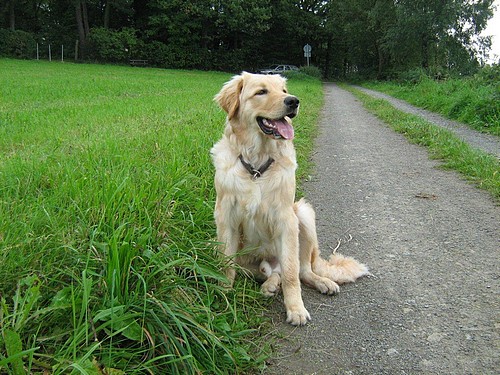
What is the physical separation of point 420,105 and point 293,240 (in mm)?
15375

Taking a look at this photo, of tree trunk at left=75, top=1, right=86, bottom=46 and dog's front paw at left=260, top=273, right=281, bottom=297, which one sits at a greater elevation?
tree trunk at left=75, top=1, right=86, bottom=46

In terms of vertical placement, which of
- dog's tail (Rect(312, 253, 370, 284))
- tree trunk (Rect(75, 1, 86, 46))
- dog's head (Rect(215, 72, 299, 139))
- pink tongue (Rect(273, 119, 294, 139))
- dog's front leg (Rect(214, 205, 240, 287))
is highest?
tree trunk (Rect(75, 1, 86, 46))

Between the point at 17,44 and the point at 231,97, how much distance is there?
4208 centimetres

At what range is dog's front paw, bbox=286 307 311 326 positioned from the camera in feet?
8.78

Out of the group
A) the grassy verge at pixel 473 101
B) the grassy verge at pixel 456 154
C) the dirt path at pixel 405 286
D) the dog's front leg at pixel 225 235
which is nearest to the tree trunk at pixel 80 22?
the grassy verge at pixel 473 101

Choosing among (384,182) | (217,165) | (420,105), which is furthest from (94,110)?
(420,105)

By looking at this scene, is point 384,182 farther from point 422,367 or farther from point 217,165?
point 422,367

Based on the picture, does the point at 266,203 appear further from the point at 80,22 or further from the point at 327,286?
the point at 80,22

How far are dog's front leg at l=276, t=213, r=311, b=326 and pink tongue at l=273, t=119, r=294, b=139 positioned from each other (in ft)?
1.96

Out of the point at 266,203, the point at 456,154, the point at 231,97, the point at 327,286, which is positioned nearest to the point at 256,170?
the point at 266,203

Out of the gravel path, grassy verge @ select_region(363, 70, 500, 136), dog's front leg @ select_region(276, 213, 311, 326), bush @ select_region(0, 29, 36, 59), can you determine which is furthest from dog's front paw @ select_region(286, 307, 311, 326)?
bush @ select_region(0, 29, 36, 59)

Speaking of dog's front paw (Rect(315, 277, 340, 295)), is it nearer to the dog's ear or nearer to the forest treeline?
the dog's ear

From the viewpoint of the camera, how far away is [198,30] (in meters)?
46.5

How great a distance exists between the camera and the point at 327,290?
3.07m
